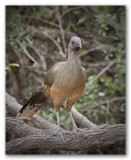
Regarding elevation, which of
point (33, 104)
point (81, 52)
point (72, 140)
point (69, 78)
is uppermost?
point (81, 52)

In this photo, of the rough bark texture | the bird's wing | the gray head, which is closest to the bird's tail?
the bird's wing

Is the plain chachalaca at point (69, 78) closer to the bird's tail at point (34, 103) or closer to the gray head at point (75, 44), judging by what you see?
the gray head at point (75, 44)

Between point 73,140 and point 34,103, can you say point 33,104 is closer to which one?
point 34,103

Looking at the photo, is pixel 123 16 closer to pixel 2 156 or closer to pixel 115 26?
pixel 115 26

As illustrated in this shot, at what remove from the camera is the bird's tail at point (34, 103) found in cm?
258

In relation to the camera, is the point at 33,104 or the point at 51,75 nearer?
the point at 51,75

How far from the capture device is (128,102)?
265 centimetres

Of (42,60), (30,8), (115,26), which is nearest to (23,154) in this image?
(42,60)

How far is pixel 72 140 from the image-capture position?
7.55ft

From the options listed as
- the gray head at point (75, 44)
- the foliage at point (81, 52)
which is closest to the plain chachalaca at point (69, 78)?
the gray head at point (75, 44)

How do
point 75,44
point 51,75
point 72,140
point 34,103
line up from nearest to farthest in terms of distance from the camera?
point 75,44 → point 72,140 → point 51,75 → point 34,103

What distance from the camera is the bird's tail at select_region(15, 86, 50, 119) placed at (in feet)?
8.48

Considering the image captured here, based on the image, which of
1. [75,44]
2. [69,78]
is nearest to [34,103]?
[69,78]

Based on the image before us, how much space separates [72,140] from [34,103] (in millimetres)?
626
